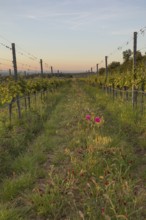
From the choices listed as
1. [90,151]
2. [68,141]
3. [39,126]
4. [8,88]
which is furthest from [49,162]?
[8,88]

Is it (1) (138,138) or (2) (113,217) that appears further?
(1) (138,138)

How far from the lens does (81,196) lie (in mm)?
4176

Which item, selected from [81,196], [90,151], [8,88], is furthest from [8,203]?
[8,88]

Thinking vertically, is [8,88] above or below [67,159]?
above

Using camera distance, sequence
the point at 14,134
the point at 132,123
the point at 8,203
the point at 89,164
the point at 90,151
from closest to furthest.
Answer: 1. the point at 8,203
2. the point at 89,164
3. the point at 90,151
4. the point at 14,134
5. the point at 132,123

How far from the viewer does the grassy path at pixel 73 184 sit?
3631 millimetres

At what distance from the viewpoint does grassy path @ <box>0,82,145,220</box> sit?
3.63 meters

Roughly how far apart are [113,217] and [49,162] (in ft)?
9.00

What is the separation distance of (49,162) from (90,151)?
97cm

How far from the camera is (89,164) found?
5148 mm

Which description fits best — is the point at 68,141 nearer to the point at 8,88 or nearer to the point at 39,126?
the point at 39,126

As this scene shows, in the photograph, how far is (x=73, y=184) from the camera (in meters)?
4.19

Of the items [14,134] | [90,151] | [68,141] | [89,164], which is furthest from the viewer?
[14,134]

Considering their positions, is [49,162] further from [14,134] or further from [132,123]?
[132,123]
